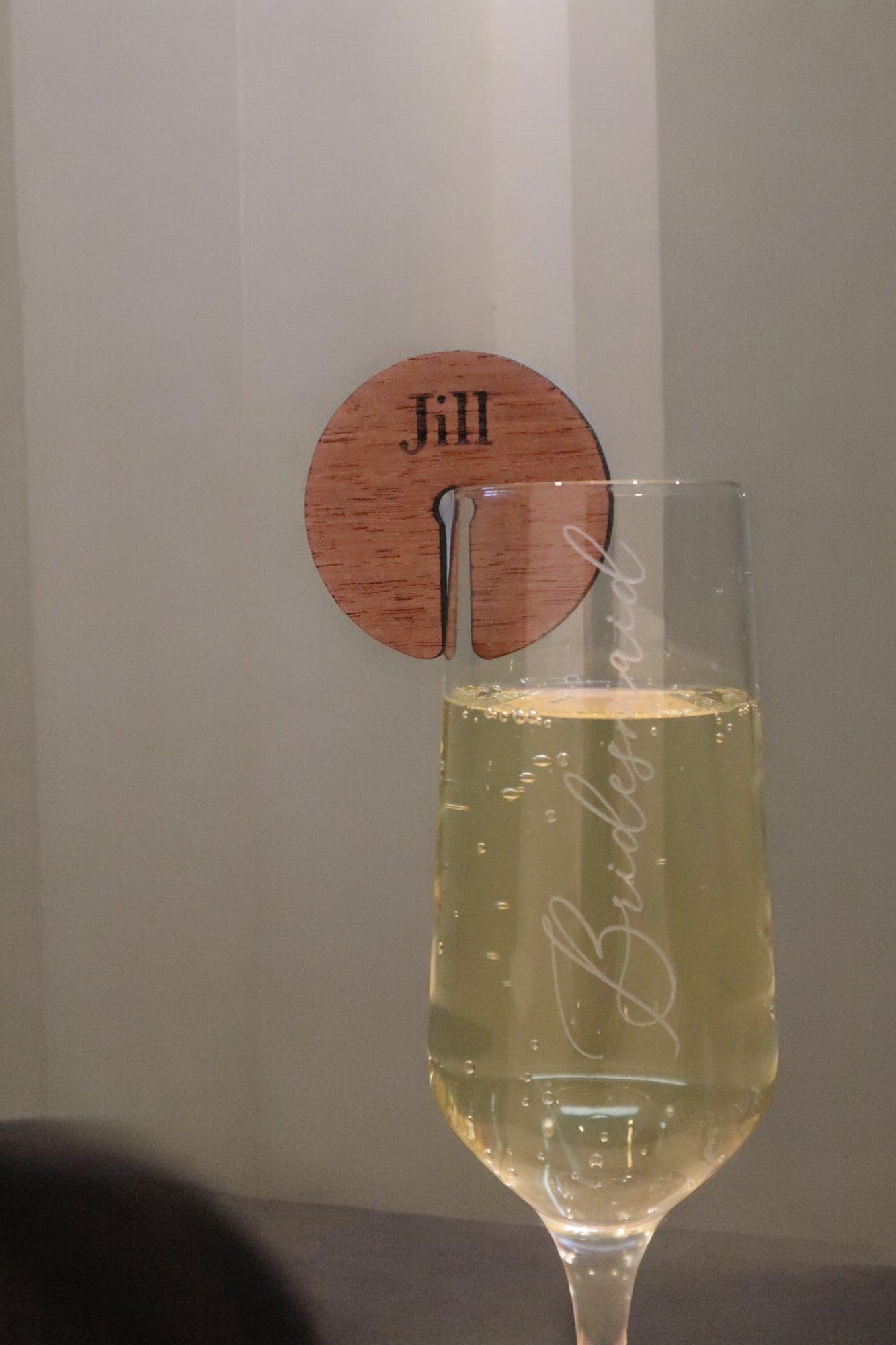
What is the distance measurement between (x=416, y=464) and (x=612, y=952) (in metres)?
0.58

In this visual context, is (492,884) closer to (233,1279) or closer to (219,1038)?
(233,1279)

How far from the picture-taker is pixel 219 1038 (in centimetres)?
99

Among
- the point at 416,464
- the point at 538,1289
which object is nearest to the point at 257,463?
the point at 416,464

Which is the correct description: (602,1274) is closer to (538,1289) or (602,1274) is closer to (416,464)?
(538,1289)

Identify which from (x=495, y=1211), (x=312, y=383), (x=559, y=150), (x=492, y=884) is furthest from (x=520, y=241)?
(x=495, y=1211)

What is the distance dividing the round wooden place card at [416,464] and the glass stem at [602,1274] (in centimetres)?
54

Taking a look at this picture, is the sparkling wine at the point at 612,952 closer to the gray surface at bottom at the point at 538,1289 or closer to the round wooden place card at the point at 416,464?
the gray surface at bottom at the point at 538,1289

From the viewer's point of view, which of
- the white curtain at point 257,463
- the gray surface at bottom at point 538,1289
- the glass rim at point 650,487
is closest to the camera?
the glass rim at point 650,487

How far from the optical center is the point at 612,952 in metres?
0.37

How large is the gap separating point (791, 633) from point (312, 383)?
39cm

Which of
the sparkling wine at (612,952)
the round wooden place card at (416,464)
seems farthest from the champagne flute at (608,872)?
the round wooden place card at (416,464)

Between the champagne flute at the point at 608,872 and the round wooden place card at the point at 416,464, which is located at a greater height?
the round wooden place card at the point at 416,464

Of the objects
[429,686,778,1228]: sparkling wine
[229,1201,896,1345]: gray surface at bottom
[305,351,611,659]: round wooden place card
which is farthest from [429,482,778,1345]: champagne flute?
[305,351,611,659]: round wooden place card

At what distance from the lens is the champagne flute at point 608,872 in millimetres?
372
